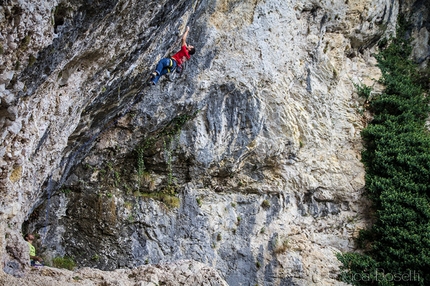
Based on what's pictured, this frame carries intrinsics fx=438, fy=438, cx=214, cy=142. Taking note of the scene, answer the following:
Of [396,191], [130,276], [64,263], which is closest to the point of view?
[130,276]

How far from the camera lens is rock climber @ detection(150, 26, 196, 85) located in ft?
32.1

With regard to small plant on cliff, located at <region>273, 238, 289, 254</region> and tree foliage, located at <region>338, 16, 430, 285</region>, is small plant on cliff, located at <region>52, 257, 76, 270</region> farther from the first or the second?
tree foliage, located at <region>338, 16, 430, 285</region>

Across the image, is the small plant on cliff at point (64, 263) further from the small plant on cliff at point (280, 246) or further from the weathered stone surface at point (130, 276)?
the small plant on cliff at point (280, 246)

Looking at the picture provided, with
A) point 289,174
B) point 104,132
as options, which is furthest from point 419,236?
point 104,132

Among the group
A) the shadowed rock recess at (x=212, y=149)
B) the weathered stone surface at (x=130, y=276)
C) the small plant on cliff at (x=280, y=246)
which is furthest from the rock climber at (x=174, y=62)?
the small plant on cliff at (x=280, y=246)

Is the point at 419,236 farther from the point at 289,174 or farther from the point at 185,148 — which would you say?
the point at 185,148

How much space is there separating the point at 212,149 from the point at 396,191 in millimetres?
5242

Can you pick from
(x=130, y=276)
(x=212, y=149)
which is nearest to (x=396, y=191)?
(x=212, y=149)

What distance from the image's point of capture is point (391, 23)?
15.9 meters

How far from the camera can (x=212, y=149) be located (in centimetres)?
1121

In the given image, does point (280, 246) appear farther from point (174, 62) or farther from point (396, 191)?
point (174, 62)

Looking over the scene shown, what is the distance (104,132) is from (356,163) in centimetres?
730

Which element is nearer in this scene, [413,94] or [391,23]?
[413,94]

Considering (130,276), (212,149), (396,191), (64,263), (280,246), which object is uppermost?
(212,149)
